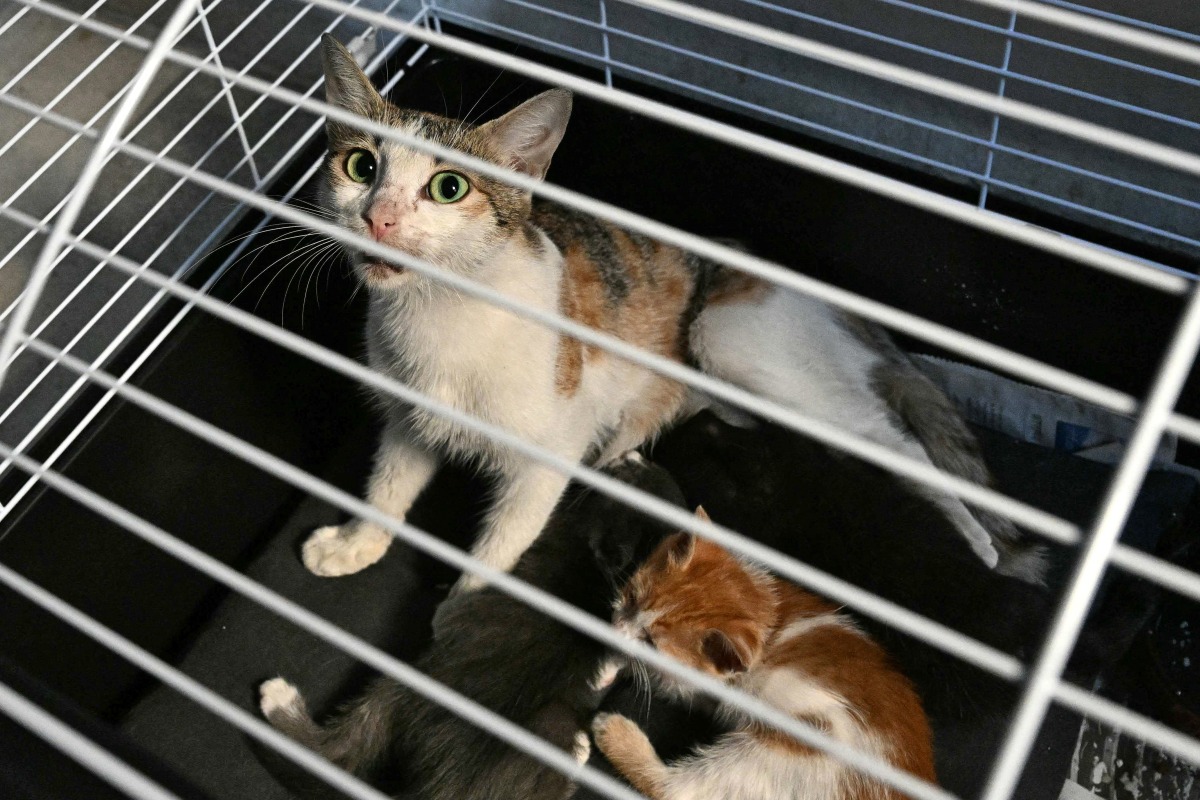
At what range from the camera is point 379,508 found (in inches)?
63.6

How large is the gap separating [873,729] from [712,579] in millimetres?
297

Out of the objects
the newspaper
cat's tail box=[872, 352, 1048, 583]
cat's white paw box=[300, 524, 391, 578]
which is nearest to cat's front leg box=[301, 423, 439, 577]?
cat's white paw box=[300, 524, 391, 578]

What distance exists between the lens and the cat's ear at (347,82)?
1250 mm

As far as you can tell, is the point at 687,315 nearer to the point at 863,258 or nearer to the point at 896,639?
the point at 863,258

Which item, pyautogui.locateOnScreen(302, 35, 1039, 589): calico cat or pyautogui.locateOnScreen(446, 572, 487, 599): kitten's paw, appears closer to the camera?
pyautogui.locateOnScreen(302, 35, 1039, 589): calico cat

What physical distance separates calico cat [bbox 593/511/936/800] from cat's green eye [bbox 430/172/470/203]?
1.87 ft

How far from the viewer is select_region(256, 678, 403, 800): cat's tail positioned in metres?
1.31

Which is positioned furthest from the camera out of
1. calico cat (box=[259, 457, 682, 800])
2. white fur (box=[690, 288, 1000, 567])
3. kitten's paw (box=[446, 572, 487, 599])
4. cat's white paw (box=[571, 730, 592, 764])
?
white fur (box=[690, 288, 1000, 567])

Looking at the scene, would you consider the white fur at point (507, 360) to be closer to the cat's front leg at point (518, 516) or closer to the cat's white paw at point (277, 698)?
the cat's front leg at point (518, 516)

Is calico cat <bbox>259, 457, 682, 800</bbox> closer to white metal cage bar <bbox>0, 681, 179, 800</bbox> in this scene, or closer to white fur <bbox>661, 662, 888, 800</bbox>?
white fur <bbox>661, 662, 888, 800</bbox>

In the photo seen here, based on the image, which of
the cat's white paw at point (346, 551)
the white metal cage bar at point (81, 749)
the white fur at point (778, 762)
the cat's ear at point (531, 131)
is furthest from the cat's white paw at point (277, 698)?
the cat's ear at point (531, 131)

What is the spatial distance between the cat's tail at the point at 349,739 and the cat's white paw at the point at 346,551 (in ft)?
0.84

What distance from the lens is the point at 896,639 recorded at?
1.44 meters

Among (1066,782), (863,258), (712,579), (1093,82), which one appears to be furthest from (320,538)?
(1093,82)
